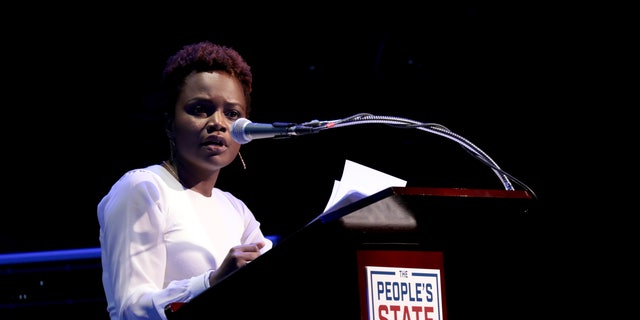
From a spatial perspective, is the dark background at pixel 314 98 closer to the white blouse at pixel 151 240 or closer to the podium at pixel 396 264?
the white blouse at pixel 151 240

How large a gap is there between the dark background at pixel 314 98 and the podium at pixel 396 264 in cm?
232

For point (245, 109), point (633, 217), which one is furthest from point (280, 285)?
point (633, 217)

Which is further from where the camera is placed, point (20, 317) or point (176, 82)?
point (20, 317)

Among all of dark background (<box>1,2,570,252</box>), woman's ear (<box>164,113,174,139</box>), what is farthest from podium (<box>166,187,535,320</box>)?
dark background (<box>1,2,570,252</box>)

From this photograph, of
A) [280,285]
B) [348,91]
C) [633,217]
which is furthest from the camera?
[348,91]

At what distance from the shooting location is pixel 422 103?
4773mm

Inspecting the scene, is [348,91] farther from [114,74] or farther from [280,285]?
[280,285]

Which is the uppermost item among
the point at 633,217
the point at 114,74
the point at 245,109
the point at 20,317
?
the point at 114,74

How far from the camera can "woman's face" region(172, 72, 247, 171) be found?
7.21 feet

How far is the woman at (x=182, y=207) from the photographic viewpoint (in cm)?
183

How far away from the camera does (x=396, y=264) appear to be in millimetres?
1284

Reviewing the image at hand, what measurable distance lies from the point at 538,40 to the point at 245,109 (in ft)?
7.92

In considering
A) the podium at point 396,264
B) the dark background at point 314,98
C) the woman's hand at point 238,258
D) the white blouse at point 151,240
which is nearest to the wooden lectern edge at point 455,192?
the podium at point 396,264

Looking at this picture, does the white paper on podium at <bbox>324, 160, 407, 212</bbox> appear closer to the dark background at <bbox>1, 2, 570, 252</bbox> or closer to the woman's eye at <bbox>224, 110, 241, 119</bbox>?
the woman's eye at <bbox>224, 110, 241, 119</bbox>
